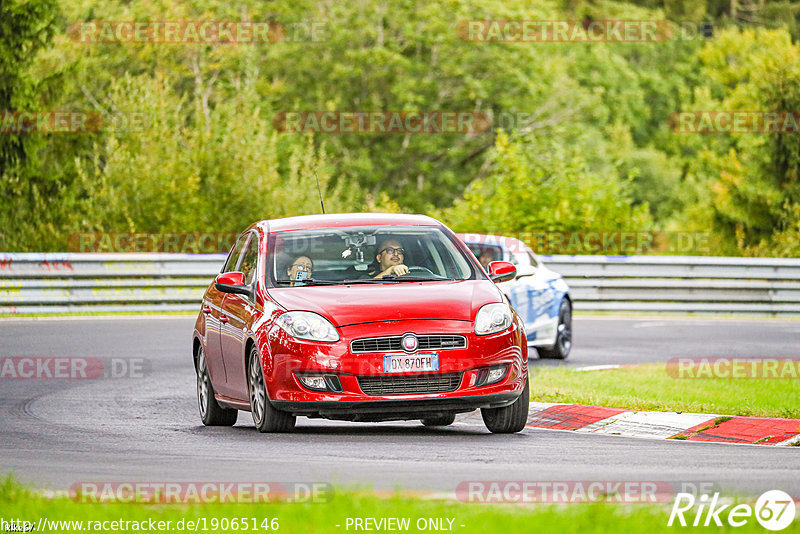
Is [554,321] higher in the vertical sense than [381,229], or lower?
lower

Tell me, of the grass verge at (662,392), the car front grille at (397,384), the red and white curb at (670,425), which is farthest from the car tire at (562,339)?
the car front grille at (397,384)

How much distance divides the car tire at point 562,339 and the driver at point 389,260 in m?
7.26

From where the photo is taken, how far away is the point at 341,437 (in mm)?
10719

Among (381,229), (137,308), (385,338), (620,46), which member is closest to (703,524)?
(385,338)

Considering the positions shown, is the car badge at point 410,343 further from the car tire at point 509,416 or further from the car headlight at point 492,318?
the car tire at point 509,416

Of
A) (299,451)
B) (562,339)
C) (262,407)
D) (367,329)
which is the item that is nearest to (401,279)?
(367,329)

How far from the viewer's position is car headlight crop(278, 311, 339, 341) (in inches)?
408

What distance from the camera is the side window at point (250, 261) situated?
1169 centimetres

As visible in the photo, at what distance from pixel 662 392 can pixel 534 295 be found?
13.9ft

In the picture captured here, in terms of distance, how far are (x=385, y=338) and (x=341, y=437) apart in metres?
0.89

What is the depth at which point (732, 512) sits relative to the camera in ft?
22.7

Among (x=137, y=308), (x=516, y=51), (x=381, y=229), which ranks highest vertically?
(x=516, y=51)

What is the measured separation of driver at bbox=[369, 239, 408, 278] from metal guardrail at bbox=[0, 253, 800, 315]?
14385 millimetres

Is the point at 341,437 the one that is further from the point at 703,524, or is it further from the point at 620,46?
the point at 620,46
